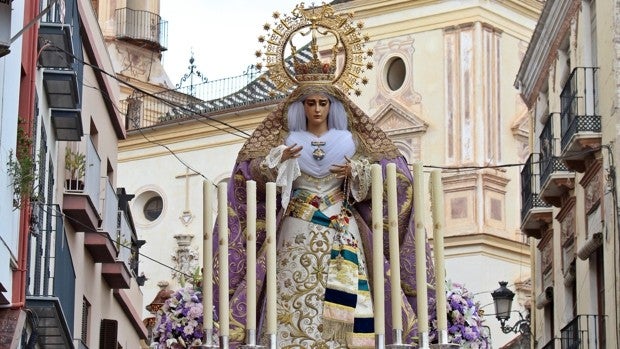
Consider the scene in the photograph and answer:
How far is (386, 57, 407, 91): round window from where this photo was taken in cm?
3841

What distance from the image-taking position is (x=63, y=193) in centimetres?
2230

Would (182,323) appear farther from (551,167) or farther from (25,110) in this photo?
(551,167)

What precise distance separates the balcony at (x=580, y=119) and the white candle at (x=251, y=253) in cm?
1009

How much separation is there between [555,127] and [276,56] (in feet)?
38.4

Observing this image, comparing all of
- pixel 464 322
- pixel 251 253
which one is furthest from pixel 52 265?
pixel 251 253

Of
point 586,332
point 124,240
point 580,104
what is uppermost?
point 580,104

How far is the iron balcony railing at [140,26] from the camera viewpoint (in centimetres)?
4250

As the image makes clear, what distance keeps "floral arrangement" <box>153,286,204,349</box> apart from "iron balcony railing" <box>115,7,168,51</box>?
29806 mm

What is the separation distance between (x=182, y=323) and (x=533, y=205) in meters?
13.8

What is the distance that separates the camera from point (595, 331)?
22.0 meters

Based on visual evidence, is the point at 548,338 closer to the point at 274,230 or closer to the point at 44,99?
the point at 44,99

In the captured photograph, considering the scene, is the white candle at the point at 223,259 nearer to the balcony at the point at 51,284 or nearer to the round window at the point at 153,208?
the balcony at the point at 51,284

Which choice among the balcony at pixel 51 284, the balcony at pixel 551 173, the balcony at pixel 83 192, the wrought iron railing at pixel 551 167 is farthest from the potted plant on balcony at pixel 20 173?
the wrought iron railing at pixel 551 167

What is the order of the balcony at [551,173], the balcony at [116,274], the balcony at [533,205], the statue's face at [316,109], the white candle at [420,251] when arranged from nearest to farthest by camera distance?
the white candle at [420,251], the statue's face at [316,109], the balcony at [551,173], the balcony at [533,205], the balcony at [116,274]
